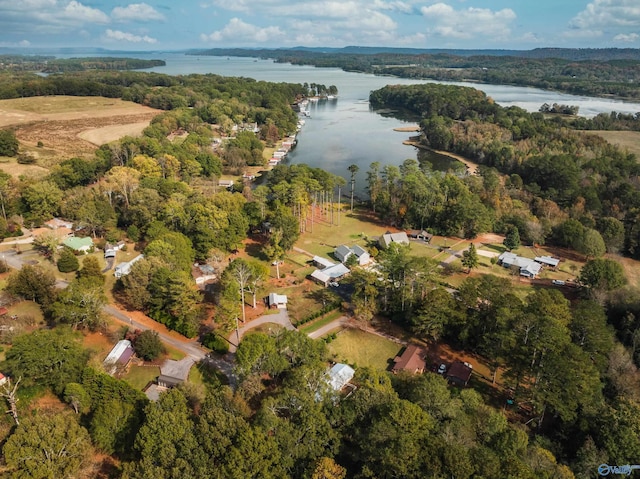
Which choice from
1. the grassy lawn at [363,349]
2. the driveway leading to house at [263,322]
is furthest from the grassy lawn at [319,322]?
the grassy lawn at [363,349]

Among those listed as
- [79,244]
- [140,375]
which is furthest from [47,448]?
[79,244]

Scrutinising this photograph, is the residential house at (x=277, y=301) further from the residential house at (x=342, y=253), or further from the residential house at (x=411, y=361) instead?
the residential house at (x=411, y=361)

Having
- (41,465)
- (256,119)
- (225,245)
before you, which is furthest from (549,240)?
(256,119)

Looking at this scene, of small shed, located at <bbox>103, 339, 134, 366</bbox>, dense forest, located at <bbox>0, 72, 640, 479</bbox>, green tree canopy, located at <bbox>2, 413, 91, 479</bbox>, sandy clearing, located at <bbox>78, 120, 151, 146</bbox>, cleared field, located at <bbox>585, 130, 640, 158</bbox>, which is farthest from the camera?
sandy clearing, located at <bbox>78, 120, 151, 146</bbox>

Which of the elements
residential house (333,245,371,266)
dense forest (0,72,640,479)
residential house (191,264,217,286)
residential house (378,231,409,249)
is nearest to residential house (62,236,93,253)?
dense forest (0,72,640,479)

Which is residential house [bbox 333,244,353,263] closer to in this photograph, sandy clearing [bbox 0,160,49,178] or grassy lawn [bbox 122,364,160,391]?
grassy lawn [bbox 122,364,160,391]

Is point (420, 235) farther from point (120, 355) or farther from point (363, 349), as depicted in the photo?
point (120, 355)
